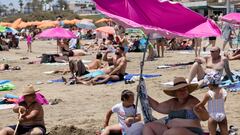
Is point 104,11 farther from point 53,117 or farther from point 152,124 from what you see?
point 53,117

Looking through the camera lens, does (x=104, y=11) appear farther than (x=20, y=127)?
No

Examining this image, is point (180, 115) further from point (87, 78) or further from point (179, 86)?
point (87, 78)

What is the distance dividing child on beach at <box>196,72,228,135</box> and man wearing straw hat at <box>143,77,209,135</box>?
0.98ft

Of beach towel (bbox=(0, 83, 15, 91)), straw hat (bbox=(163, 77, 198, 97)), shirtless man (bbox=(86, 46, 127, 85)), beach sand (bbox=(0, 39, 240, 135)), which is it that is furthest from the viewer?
shirtless man (bbox=(86, 46, 127, 85))

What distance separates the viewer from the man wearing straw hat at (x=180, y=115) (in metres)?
4.92

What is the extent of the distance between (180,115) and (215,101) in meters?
0.60

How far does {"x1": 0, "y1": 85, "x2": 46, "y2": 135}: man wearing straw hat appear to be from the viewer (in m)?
5.71

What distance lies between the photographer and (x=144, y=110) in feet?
17.5

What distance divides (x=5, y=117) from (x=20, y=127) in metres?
2.26

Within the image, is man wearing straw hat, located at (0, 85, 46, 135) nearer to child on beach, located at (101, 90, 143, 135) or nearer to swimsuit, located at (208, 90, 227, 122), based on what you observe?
child on beach, located at (101, 90, 143, 135)

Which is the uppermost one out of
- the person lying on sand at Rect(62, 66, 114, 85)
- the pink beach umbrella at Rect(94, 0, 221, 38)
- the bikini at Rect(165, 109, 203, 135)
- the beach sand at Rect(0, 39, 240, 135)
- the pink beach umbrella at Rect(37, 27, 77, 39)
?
the pink beach umbrella at Rect(94, 0, 221, 38)

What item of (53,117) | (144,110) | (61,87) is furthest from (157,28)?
(61,87)

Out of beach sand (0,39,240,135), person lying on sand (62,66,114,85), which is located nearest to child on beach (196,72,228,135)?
beach sand (0,39,240,135)

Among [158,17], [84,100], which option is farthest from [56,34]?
[158,17]
